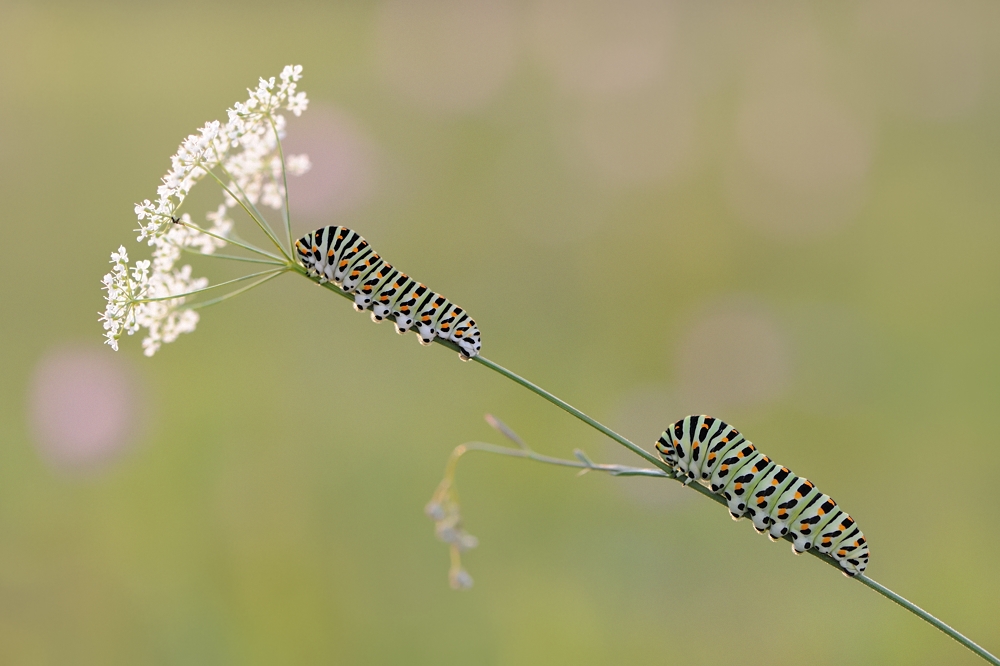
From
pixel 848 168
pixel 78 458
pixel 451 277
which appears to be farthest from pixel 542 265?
pixel 78 458

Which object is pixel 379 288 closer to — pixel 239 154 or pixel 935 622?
pixel 239 154

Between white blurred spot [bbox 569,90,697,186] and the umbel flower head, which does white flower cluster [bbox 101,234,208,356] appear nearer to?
the umbel flower head

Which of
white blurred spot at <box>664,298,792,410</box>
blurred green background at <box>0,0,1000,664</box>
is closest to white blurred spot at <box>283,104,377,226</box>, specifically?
blurred green background at <box>0,0,1000,664</box>

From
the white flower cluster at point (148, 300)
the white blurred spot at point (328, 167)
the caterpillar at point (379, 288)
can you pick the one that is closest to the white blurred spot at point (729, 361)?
the white blurred spot at point (328, 167)

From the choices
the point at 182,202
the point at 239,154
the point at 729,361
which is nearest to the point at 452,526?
the point at 182,202

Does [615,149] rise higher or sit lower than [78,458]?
higher

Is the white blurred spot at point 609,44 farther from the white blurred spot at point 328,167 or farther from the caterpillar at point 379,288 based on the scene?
the caterpillar at point 379,288

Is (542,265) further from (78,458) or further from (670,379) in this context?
(78,458)
